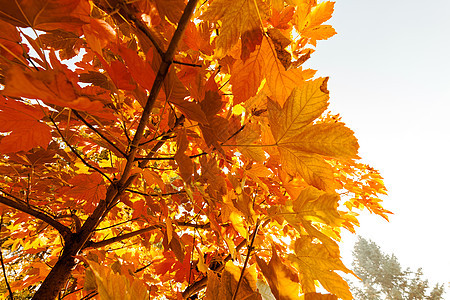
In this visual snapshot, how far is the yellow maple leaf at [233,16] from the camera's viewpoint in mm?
514

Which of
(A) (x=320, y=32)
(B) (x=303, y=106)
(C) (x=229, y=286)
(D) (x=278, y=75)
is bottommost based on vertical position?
(C) (x=229, y=286)

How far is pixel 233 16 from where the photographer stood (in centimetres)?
52

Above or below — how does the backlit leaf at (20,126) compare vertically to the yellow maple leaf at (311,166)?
above

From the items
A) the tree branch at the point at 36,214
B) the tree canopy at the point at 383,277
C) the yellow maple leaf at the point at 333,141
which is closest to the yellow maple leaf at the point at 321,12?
the yellow maple leaf at the point at 333,141

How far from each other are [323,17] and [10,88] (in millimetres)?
781

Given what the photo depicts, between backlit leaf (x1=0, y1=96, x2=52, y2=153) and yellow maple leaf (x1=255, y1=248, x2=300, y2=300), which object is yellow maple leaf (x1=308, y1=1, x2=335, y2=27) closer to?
yellow maple leaf (x1=255, y1=248, x2=300, y2=300)

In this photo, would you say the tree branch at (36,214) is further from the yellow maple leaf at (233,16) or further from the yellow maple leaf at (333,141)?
the yellow maple leaf at (333,141)

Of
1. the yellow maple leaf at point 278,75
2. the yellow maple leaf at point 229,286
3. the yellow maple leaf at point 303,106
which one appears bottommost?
the yellow maple leaf at point 229,286

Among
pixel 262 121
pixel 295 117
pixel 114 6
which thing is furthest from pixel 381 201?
pixel 114 6

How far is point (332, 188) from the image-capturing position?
55cm

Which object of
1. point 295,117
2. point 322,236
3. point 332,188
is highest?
point 295,117

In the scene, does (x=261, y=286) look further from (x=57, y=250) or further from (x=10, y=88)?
(x=57, y=250)

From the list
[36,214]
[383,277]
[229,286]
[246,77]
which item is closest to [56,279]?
[36,214]

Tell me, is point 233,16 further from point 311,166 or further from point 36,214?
point 36,214
